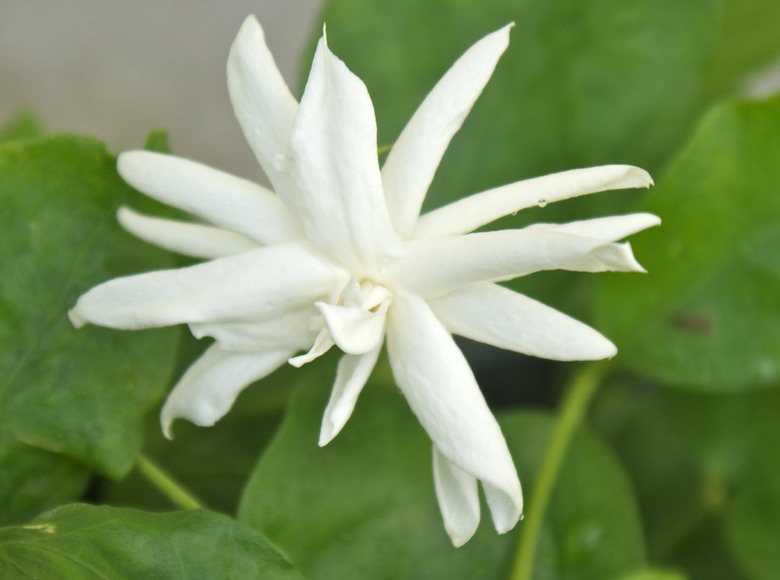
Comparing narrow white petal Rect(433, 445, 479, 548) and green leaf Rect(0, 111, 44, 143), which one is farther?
green leaf Rect(0, 111, 44, 143)

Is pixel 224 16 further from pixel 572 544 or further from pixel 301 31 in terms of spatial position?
pixel 572 544

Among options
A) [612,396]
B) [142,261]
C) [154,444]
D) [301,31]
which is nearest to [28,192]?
[142,261]

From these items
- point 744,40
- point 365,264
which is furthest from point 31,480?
point 744,40

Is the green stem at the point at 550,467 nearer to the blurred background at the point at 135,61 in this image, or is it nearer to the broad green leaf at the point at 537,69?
the broad green leaf at the point at 537,69

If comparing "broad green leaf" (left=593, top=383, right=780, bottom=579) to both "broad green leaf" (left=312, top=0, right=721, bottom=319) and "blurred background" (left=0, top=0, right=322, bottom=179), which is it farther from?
"blurred background" (left=0, top=0, right=322, bottom=179)

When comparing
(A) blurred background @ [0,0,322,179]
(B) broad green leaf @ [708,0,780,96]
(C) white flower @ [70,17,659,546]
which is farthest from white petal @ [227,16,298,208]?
(A) blurred background @ [0,0,322,179]

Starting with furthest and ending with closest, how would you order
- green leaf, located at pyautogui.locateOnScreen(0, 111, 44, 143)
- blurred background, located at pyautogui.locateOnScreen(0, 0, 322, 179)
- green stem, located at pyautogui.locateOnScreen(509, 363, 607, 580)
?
1. blurred background, located at pyautogui.locateOnScreen(0, 0, 322, 179)
2. green leaf, located at pyautogui.locateOnScreen(0, 111, 44, 143)
3. green stem, located at pyautogui.locateOnScreen(509, 363, 607, 580)
